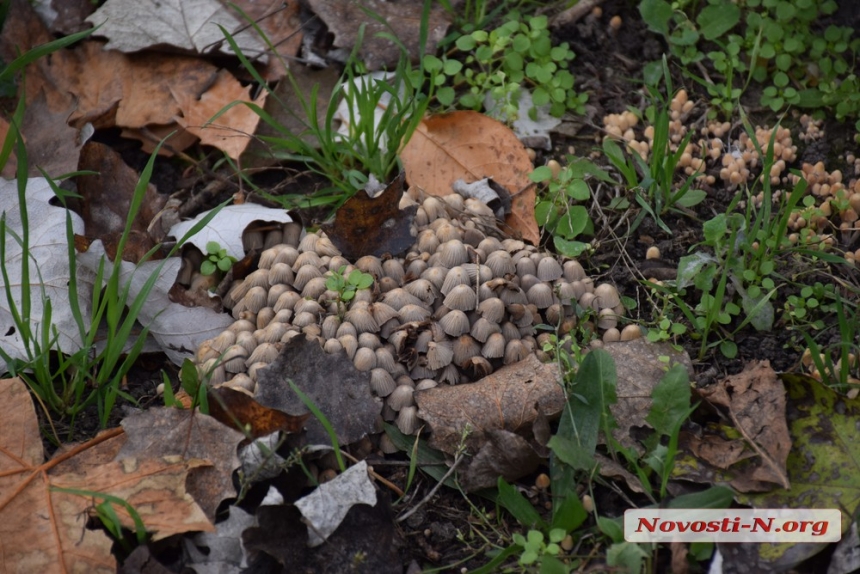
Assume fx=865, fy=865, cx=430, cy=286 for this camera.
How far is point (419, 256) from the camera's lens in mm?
3211

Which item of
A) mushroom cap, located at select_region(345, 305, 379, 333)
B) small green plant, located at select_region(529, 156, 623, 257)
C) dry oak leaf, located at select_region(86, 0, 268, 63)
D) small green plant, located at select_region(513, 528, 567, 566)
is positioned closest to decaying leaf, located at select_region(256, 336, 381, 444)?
mushroom cap, located at select_region(345, 305, 379, 333)

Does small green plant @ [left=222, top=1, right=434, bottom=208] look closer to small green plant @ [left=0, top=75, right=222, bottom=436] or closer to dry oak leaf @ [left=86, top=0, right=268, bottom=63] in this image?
dry oak leaf @ [left=86, top=0, right=268, bottom=63]

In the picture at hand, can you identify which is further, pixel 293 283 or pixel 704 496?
pixel 293 283

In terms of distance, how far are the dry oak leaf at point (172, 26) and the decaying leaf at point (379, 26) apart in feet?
1.20

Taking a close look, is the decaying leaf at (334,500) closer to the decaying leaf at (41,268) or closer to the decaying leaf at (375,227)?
the decaying leaf at (375,227)

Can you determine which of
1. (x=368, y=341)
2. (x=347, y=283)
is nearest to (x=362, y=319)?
(x=368, y=341)

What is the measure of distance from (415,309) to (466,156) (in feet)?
3.28

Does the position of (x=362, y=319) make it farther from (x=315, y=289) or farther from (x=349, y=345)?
(x=315, y=289)

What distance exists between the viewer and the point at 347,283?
3.05 meters

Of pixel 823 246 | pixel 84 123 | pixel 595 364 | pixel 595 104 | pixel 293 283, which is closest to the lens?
pixel 595 364

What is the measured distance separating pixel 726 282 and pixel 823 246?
0.49 metres

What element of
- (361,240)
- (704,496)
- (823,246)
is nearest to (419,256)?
(361,240)

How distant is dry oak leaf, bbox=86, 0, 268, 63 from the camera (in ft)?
13.2

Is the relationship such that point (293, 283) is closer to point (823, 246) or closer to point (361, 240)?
point (361, 240)
